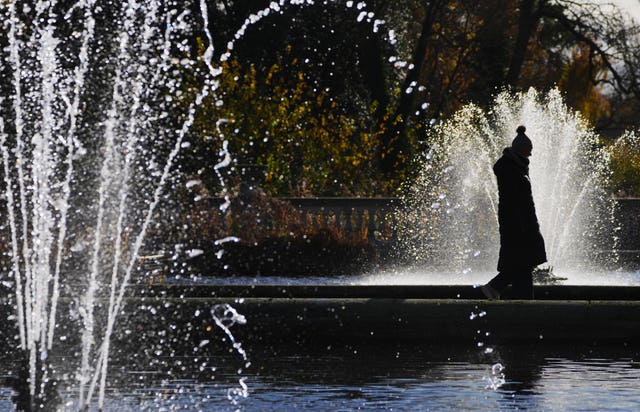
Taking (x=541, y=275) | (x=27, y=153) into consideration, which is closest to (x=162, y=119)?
(x=27, y=153)

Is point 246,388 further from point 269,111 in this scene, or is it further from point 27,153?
point 269,111

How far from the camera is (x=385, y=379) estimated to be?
10.5 metres

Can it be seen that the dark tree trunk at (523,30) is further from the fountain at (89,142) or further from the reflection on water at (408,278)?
the reflection on water at (408,278)

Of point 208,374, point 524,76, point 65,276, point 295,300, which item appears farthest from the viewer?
point 524,76

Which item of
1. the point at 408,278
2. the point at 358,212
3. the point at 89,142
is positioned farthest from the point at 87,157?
the point at 408,278

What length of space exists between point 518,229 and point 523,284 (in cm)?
49

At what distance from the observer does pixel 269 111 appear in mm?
34688

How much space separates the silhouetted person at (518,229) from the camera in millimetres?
13312

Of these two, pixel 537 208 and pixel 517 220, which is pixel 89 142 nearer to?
pixel 537 208

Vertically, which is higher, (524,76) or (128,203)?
(524,76)

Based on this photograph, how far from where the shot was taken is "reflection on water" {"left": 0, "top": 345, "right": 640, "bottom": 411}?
9414 mm

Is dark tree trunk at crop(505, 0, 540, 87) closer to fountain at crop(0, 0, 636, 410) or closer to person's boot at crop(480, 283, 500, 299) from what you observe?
fountain at crop(0, 0, 636, 410)

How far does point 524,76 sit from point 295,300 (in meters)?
50.3

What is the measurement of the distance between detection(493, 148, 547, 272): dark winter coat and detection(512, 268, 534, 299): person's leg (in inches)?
2.4
